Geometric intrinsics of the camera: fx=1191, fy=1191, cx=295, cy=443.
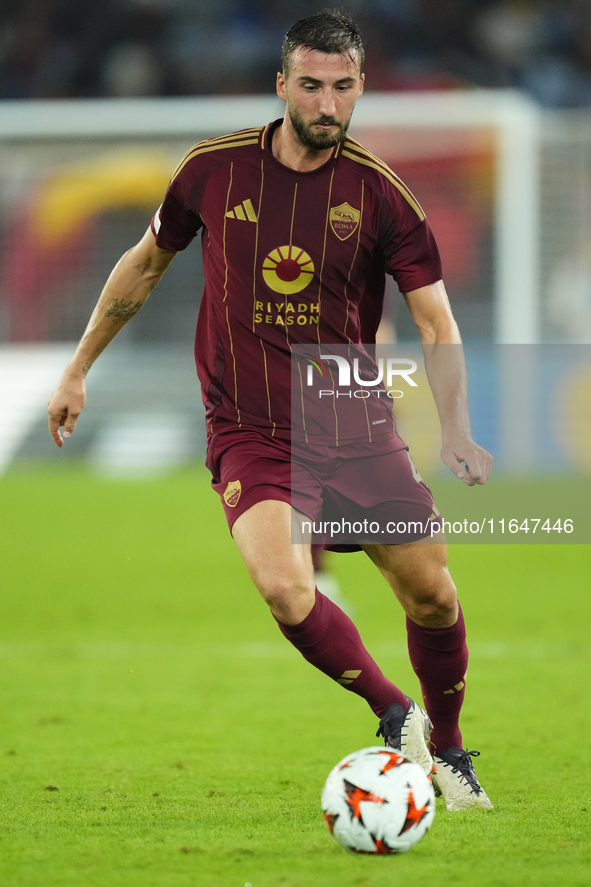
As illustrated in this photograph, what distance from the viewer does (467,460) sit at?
3.17 meters

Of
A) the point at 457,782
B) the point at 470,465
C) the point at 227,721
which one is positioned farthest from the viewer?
the point at 227,721

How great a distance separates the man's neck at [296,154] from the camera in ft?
11.3

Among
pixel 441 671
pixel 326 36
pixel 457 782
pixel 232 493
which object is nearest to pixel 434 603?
pixel 441 671

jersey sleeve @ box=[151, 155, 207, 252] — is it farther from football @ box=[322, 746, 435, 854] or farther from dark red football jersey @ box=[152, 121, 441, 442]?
football @ box=[322, 746, 435, 854]

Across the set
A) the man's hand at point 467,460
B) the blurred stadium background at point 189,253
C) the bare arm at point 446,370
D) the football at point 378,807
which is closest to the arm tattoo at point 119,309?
the bare arm at point 446,370

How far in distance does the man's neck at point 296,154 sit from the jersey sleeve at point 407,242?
23cm

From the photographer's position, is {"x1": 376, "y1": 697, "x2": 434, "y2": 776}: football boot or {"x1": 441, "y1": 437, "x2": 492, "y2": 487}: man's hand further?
{"x1": 376, "y1": 697, "x2": 434, "y2": 776}: football boot

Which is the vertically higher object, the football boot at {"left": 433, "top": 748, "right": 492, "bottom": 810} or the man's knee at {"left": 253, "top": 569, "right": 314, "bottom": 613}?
the man's knee at {"left": 253, "top": 569, "right": 314, "bottom": 613}

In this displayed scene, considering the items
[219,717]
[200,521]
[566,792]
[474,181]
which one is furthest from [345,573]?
[474,181]

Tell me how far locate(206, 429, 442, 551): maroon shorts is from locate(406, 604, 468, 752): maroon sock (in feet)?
1.11

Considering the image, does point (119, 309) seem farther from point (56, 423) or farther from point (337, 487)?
point (337, 487)

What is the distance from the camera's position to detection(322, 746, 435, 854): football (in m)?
2.87

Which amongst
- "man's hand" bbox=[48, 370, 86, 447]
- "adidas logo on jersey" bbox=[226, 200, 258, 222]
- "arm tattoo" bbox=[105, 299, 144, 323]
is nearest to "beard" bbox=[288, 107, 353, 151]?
"adidas logo on jersey" bbox=[226, 200, 258, 222]

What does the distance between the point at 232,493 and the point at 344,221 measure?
2.75ft
